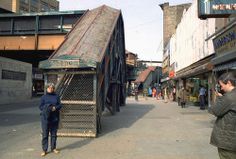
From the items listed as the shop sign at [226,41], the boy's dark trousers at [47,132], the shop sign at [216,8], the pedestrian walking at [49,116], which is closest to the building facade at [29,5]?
the shop sign at [226,41]

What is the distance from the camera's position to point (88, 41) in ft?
45.3

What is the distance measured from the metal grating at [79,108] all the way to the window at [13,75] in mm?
18285

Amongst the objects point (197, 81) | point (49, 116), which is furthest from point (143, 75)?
point (49, 116)

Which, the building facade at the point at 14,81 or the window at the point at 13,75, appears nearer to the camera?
the building facade at the point at 14,81

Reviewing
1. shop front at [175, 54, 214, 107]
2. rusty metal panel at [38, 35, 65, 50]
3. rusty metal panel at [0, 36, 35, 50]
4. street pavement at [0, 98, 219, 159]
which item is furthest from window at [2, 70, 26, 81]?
street pavement at [0, 98, 219, 159]

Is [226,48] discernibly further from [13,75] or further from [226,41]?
[13,75]

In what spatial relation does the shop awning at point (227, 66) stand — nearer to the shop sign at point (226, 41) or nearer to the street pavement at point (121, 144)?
the shop sign at point (226, 41)

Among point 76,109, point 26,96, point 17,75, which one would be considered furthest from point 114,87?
point 26,96

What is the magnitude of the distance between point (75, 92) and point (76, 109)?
0.86m

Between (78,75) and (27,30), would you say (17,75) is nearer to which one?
(27,30)

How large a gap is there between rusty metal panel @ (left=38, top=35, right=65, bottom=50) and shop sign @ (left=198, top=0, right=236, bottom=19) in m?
13.6

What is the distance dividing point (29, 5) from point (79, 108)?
308 ft

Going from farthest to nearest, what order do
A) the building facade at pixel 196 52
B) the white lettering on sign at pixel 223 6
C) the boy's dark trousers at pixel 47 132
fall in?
1. the building facade at pixel 196 52
2. the white lettering on sign at pixel 223 6
3. the boy's dark trousers at pixel 47 132

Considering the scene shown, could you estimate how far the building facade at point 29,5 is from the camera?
90.7 meters
